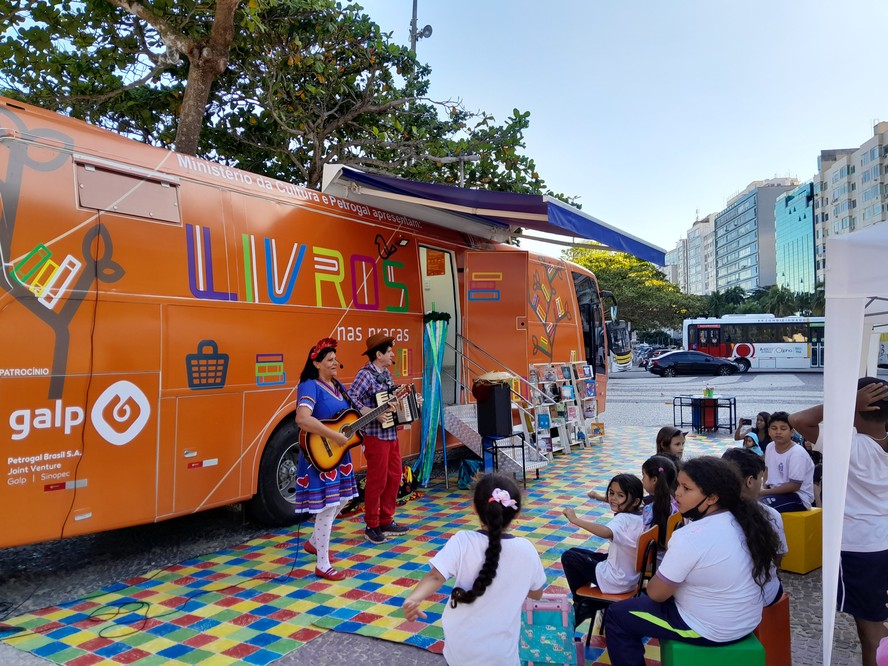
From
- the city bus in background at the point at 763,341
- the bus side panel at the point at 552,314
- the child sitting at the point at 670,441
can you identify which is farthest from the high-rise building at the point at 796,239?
the child sitting at the point at 670,441

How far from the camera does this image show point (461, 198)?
6379mm

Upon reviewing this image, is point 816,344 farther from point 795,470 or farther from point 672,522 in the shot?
point 672,522

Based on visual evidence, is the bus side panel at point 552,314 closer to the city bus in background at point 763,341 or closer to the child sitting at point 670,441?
the child sitting at point 670,441

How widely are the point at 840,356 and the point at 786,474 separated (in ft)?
8.11

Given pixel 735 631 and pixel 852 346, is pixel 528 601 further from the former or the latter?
pixel 852 346

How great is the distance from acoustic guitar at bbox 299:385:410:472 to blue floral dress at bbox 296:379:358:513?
5cm

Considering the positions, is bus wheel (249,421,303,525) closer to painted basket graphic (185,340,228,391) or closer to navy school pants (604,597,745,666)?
painted basket graphic (185,340,228,391)

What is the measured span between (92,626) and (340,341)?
3.14 m

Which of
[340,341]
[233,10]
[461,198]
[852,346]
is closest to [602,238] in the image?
[461,198]

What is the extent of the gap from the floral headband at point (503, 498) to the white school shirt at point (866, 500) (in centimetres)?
190

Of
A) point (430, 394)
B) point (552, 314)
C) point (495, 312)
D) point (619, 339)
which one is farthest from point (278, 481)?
point (619, 339)

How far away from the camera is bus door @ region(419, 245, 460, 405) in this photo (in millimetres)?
8211

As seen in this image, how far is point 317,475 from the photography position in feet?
15.2

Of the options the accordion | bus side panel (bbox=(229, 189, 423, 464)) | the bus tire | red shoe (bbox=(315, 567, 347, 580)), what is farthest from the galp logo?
the accordion
